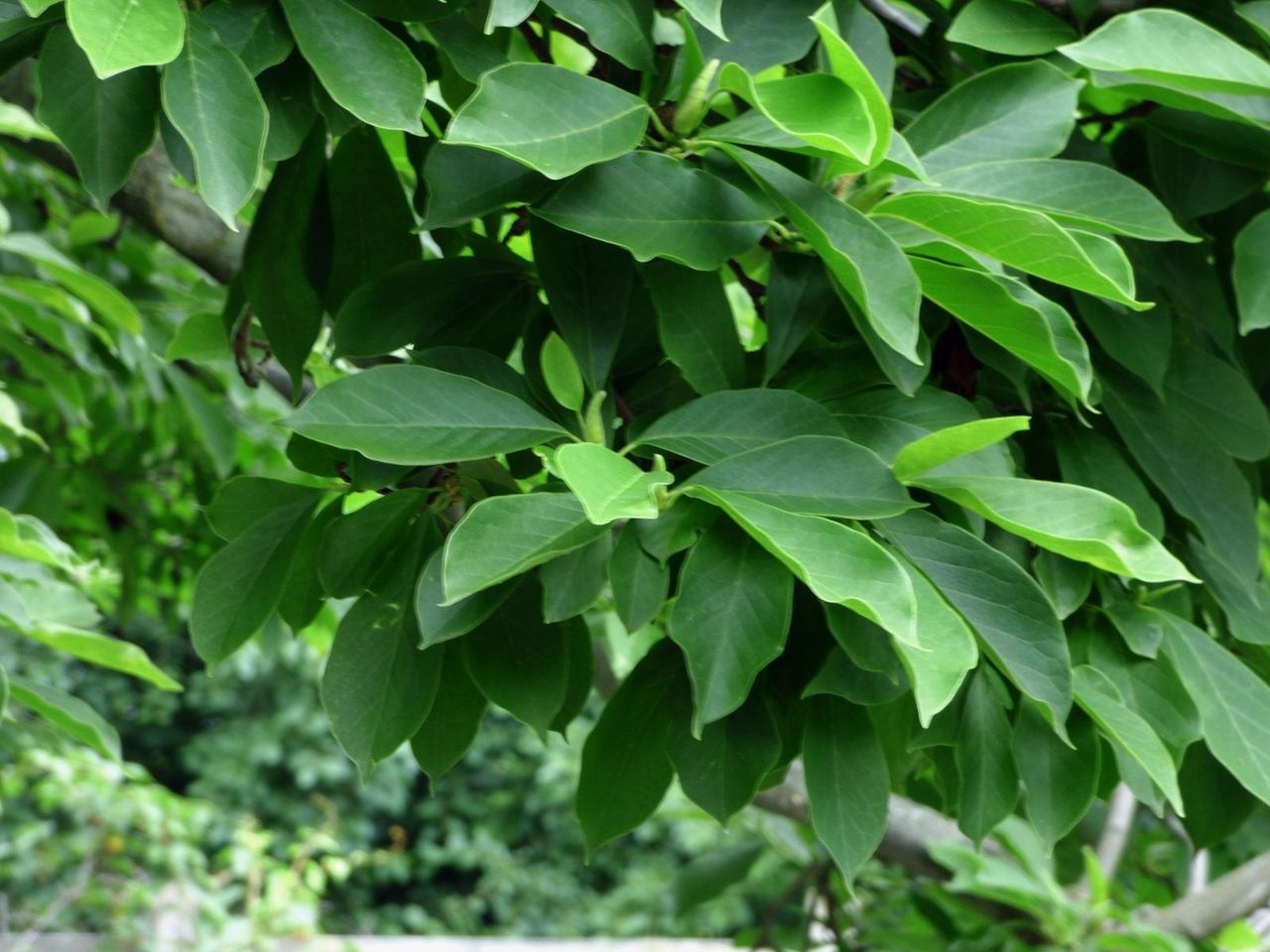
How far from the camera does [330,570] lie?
24.6 inches

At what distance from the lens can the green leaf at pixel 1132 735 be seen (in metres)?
0.56

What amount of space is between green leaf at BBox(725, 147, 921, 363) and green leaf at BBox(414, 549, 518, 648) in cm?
19

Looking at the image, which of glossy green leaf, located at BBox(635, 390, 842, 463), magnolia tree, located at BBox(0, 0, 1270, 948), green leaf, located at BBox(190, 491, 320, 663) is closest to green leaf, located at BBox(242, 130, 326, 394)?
magnolia tree, located at BBox(0, 0, 1270, 948)

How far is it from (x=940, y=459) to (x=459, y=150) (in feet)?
0.79

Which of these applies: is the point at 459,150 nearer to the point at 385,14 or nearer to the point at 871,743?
the point at 385,14

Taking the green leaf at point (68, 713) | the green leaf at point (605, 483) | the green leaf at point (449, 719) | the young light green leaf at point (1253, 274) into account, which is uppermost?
the young light green leaf at point (1253, 274)

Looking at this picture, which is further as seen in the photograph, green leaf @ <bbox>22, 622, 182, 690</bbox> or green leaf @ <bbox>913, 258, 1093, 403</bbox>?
green leaf @ <bbox>22, 622, 182, 690</bbox>

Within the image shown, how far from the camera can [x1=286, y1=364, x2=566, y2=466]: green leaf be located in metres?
0.53

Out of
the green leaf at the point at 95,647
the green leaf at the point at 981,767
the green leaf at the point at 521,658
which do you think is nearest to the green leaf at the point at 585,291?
the green leaf at the point at 521,658

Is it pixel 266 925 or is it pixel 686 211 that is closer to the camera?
pixel 686 211

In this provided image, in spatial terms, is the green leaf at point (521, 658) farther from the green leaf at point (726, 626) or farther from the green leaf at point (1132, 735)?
the green leaf at point (1132, 735)

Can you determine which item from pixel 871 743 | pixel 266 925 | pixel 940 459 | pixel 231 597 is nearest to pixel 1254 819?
pixel 871 743

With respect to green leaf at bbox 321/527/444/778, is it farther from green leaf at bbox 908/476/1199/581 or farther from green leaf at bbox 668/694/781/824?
green leaf at bbox 908/476/1199/581

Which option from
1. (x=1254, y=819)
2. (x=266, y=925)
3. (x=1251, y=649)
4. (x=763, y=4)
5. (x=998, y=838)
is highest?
(x=763, y=4)
